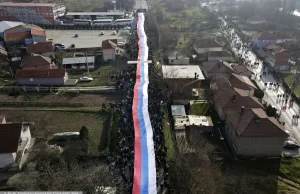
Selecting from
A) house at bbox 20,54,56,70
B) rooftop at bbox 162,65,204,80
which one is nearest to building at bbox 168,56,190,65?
rooftop at bbox 162,65,204,80

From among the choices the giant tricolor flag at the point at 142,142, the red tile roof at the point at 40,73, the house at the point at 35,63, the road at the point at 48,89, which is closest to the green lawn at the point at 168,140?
the giant tricolor flag at the point at 142,142

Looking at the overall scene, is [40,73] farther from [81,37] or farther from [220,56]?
[220,56]

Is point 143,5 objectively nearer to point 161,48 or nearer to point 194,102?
point 161,48

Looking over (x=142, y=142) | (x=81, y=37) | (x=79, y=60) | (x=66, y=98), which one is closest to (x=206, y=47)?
(x=79, y=60)

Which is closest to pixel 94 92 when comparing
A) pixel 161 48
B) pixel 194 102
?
pixel 194 102

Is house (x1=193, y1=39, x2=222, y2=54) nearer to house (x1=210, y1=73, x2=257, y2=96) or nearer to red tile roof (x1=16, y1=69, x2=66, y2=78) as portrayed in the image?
house (x1=210, y1=73, x2=257, y2=96)

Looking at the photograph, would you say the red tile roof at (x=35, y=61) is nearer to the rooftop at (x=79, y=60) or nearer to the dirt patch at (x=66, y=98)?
the rooftop at (x=79, y=60)
